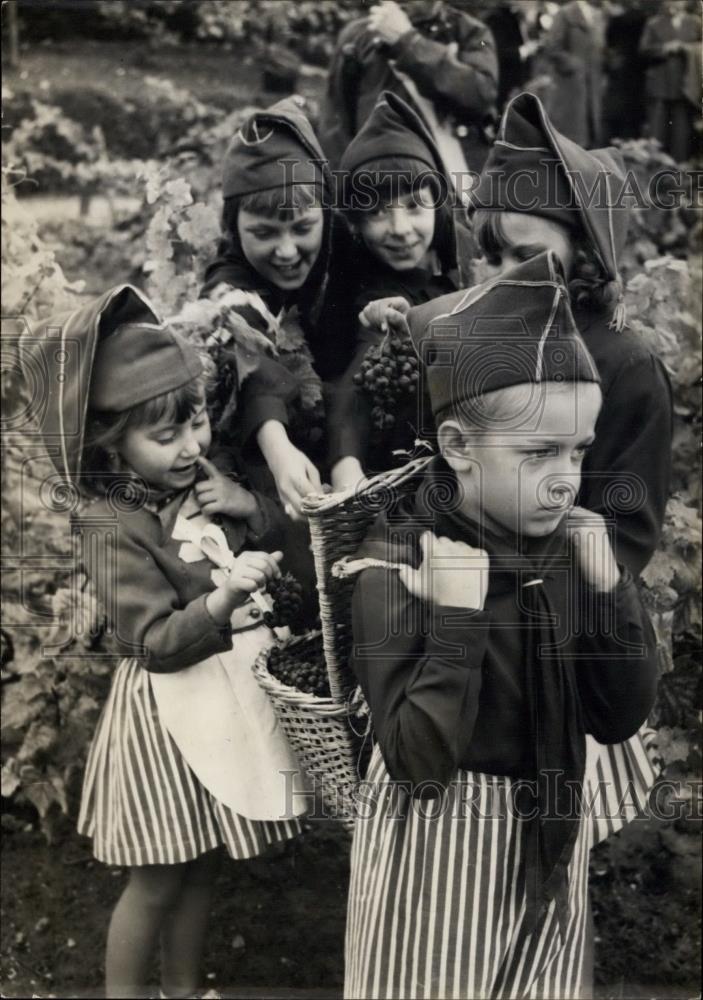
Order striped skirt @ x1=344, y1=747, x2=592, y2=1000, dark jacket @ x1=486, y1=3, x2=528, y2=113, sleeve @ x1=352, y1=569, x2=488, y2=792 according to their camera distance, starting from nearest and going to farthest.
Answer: sleeve @ x1=352, y1=569, x2=488, y2=792 → striped skirt @ x1=344, y1=747, x2=592, y2=1000 → dark jacket @ x1=486, y1=3, x2=528, y2=113

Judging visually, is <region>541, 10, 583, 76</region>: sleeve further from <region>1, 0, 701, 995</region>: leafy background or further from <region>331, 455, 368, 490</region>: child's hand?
<region>331, 455, 368, 490</region>: child's hand

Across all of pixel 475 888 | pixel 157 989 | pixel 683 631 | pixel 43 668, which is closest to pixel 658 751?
pixel 683 631

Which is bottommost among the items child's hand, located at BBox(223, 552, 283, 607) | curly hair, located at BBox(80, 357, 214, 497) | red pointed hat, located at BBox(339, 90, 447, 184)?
child's hand, located at BBox(223, 552, 283, 607)

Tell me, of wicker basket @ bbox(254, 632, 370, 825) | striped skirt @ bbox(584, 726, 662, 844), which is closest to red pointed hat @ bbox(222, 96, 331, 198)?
wicker basket @ bbox(254, 632, 370, 825)

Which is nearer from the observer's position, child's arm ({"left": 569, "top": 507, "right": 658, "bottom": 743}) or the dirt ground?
child's arm ({"left": 569, "top": 507, "right": 658, "bottom": 743})

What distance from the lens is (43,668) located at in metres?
2.40

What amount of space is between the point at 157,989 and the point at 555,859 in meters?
0.88

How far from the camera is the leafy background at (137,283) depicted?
7.61 ft

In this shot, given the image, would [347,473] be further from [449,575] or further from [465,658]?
[465,658]

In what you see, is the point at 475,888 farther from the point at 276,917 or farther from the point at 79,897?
the point at 79,897

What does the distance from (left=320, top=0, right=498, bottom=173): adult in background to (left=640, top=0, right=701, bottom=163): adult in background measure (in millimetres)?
338

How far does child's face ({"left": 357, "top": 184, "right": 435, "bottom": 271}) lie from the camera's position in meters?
2.13

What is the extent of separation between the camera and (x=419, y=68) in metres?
2.28

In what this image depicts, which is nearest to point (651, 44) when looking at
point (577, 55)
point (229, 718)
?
point (577, 55)
